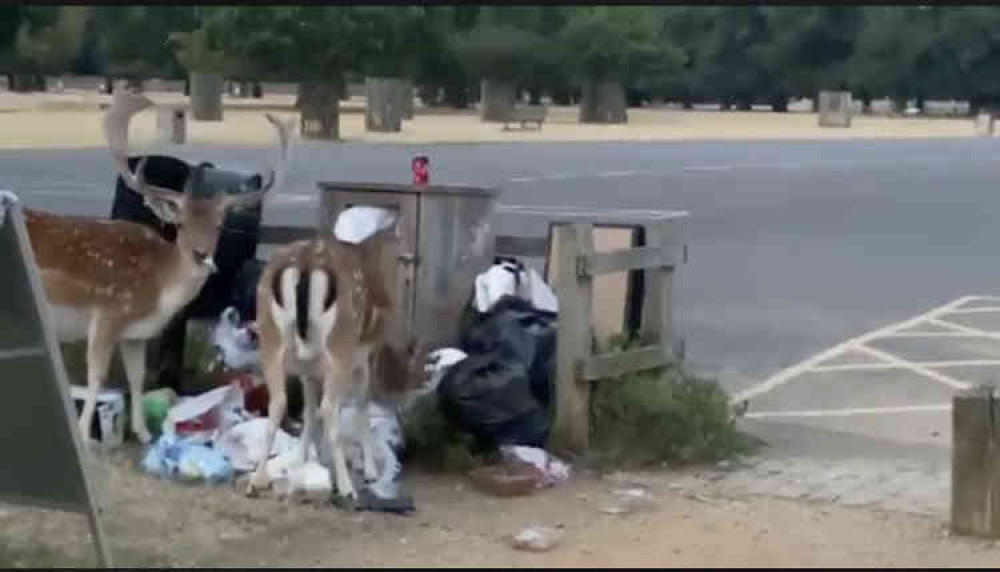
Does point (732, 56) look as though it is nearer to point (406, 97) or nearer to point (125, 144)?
point (406, 97)

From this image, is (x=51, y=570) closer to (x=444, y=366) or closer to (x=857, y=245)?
(x=444, y=366)

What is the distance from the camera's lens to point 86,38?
51.1 m

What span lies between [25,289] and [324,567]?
5.09ft

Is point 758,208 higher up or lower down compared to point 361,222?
lower down

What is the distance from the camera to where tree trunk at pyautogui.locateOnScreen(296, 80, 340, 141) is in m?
48.3

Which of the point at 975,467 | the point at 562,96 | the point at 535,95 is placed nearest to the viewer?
the point at 975,467

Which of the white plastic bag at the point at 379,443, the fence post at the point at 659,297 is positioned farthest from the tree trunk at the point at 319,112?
the white plastic bag at the point at 379,443

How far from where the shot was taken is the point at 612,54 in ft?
204

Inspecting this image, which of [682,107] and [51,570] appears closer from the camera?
[51,570]

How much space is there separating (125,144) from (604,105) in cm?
5760

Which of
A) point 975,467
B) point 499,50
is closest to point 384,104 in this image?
point 499,50

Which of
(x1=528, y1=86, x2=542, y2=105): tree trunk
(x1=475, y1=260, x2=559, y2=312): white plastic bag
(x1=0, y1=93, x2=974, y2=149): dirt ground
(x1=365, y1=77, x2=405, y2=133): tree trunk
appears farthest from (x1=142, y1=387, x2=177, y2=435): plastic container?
(x1=528, y1=86, x2=542, y2=105): tree trunk

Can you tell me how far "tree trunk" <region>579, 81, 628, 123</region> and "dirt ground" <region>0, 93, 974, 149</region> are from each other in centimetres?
82

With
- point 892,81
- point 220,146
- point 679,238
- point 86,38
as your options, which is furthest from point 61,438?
point 892,81
